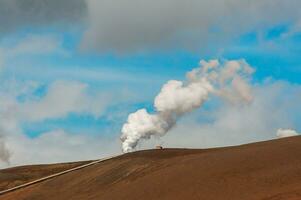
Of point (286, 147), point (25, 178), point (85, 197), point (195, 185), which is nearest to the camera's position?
point (195, 185)

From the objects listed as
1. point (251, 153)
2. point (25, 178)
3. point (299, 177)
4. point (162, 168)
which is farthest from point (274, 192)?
point (25, 178)

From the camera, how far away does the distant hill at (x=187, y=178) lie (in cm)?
3938

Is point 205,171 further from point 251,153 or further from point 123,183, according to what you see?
point 123,183

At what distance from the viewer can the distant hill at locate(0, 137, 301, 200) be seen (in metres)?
39.4

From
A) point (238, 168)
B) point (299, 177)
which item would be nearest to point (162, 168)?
point (238, 168)

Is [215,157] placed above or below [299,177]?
above

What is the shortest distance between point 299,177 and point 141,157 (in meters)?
26.5

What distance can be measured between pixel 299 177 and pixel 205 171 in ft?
32.3

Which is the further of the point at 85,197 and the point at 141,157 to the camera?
the point at 141,157

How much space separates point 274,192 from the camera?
36.5 m

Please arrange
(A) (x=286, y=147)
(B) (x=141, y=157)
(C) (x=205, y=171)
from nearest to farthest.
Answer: (C) (x=205, y=171) → (A) (x=286, y=147) → (B) (x=141, y=157)

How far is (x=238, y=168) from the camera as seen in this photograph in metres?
44.8

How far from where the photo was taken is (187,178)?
152 ft

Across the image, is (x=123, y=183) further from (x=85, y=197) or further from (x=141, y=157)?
(x=141, y=157)
